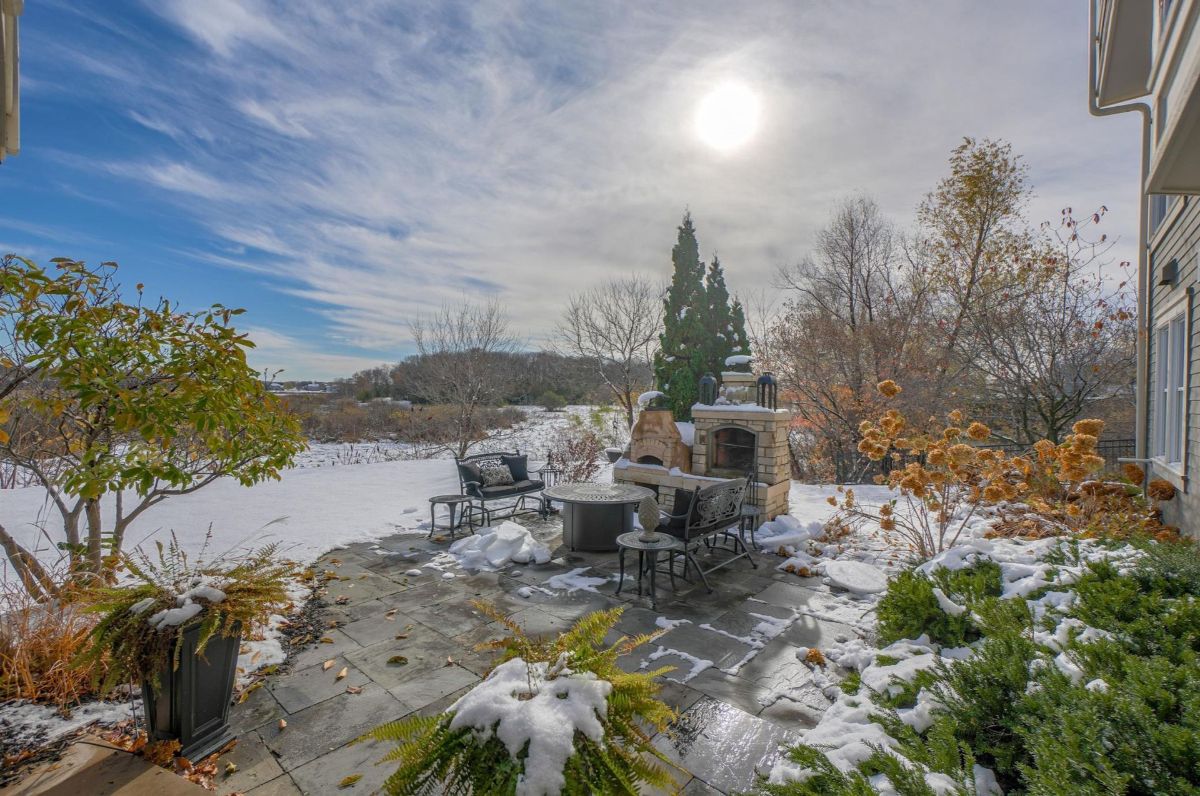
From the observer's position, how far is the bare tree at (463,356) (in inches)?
443

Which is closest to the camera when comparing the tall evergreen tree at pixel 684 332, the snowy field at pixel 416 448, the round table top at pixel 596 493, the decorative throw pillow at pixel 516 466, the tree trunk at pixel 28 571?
the tree trunk at pixel 28 571

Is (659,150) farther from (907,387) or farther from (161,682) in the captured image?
(907,387)

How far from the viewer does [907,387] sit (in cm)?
1109

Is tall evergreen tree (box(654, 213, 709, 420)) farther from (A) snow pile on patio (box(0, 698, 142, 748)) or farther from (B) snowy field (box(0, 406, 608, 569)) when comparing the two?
(A) snow pile on patio (box(0, 698, 142, 748))

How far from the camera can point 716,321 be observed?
436 inches

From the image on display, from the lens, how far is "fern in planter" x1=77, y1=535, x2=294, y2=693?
2.18 meters

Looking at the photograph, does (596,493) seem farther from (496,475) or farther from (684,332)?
(684,332)

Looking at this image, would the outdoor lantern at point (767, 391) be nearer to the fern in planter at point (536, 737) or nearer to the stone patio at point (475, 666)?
the stone patio at point (475, 666)

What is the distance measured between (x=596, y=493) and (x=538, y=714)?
14.0ft

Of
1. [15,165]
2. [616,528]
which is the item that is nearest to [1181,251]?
[616,528]

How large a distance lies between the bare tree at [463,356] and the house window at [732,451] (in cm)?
612

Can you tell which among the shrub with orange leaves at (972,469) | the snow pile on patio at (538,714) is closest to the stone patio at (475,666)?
the snow pile on patio at (538,714)

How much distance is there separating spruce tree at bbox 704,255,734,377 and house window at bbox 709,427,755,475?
383 centimetres

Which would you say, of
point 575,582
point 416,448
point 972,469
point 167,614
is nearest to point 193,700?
point 167,614
